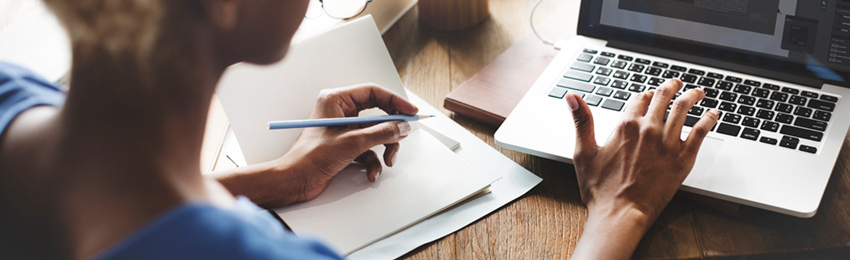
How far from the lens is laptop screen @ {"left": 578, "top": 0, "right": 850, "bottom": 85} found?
88 centimetres

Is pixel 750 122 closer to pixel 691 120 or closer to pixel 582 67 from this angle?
Result: pixel 691 120

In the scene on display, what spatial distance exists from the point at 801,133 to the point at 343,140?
0.58 meters

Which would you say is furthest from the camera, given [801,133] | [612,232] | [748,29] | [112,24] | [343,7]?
[343,7]

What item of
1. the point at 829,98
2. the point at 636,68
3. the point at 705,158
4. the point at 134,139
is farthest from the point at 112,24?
the point at 829,98

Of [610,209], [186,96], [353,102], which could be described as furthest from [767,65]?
[186,96]

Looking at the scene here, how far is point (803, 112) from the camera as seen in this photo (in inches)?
33.9

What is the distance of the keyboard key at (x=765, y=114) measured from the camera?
85 centimetres

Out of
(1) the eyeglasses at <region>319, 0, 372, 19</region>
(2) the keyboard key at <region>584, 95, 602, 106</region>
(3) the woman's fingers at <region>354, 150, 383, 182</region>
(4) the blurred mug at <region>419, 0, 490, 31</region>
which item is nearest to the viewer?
(3) the woman's fingers at <region>354, 150, 383, 182</region>

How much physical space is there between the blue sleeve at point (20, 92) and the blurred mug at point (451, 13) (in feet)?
2.47

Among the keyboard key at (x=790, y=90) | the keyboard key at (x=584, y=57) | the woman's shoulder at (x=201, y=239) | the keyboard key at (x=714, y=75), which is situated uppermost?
the woman's shoulder at (x=201, y=239)

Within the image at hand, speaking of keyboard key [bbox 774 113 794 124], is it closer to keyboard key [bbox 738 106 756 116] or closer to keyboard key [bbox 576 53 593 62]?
keyboard key [bbox 738 106 756 116]

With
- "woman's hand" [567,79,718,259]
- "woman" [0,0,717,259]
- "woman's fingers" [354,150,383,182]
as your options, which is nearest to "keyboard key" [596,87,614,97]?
"woman's hand" [567,79,718,259]

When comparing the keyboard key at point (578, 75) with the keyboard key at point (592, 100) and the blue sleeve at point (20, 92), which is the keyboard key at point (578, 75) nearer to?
the keyboard key at point (592, 100)

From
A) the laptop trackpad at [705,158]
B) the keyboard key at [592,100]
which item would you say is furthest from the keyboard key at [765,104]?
the keyboard key at [592,100]
